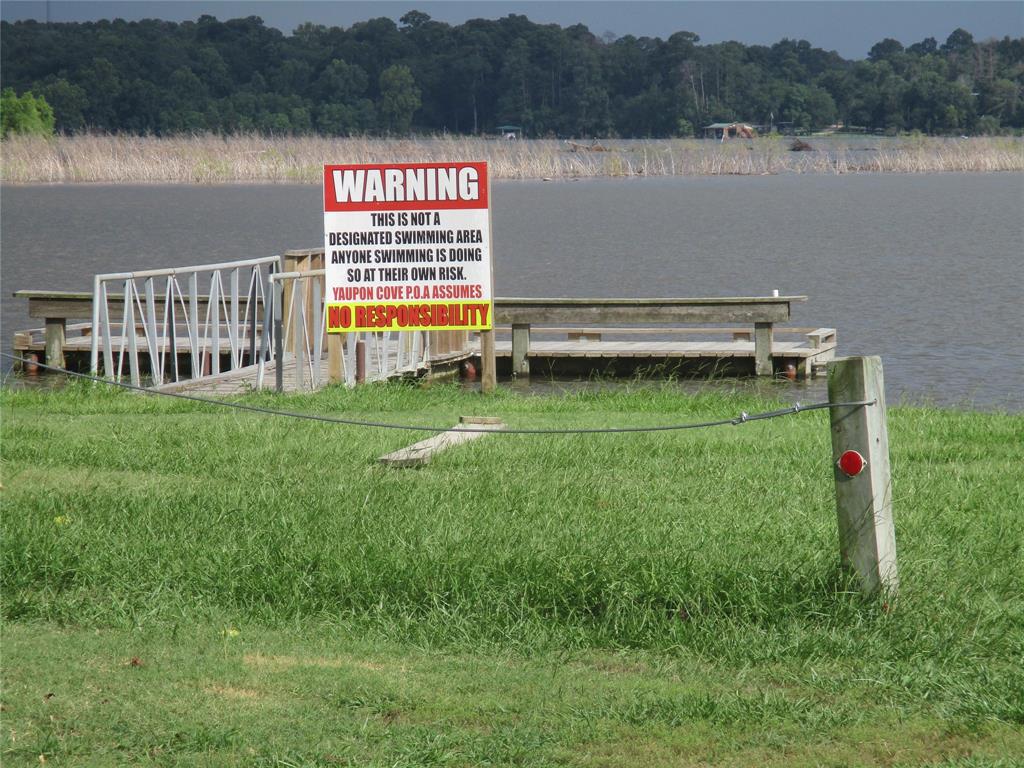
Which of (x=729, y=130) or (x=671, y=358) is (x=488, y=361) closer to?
(x=671, y=358)

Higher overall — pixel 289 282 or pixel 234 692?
pixel 289 282

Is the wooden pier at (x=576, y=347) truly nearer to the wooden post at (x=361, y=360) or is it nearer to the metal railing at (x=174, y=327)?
the metal railing at (x=174, y=327)

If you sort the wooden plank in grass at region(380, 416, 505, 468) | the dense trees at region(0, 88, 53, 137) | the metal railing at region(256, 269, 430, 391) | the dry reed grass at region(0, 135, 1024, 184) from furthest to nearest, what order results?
the dense trees at region(0, 88, 53, 137) < the dry reed grass at region(0, 135, 1024, 184) < the metal railing at region(256, 269, 430, 391) < the wooden plank in grass at region(380, 416, 505, 468)

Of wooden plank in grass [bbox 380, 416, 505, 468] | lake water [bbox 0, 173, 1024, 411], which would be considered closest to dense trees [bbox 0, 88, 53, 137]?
lake water [bbox 0, 173, 1024, 411]

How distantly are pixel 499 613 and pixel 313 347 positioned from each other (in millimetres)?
10795

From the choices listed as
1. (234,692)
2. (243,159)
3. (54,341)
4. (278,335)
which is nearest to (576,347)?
(278,335)

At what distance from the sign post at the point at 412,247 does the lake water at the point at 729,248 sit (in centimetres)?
600

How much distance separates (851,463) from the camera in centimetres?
573

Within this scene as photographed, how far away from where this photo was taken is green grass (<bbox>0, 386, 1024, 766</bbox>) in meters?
4.78

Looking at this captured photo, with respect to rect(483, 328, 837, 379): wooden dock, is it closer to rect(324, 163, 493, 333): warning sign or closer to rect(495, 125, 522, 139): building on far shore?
rect(324, 163, 493, 333): warning sign

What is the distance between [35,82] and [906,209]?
9222 cm

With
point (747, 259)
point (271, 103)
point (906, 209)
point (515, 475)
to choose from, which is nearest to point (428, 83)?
point (271, 103)

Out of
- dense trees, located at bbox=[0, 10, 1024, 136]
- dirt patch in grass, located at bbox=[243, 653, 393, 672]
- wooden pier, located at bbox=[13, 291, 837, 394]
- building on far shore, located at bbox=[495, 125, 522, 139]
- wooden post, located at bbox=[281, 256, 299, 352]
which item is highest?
dense trees, located at bbox=[0, 10, 1024, 136]

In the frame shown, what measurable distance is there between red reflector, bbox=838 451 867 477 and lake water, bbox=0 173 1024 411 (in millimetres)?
11441
